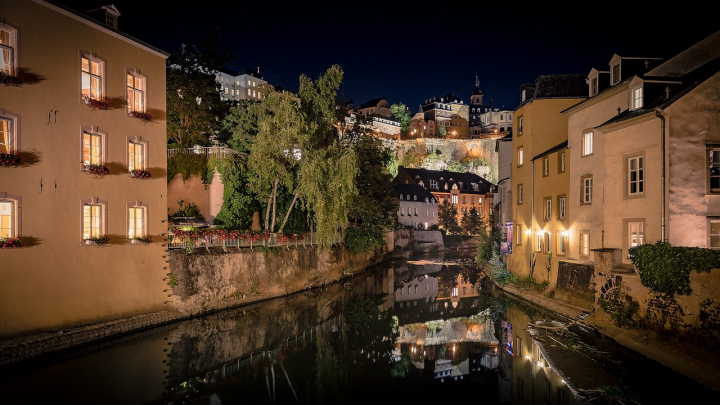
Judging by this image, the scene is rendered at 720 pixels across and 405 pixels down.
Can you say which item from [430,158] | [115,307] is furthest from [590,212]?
[430,158]

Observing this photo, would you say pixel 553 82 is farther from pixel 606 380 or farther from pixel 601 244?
pixel 606 380

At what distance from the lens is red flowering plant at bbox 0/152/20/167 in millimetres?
13641

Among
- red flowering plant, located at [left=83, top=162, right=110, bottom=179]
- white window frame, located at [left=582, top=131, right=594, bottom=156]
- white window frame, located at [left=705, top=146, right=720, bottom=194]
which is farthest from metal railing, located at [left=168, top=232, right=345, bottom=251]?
white window frame, located at [left=705, top=146, right=720, bottom=194]

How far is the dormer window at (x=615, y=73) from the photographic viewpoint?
71.5 ft

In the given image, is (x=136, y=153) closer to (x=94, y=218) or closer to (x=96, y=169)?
(x=96, y=169)

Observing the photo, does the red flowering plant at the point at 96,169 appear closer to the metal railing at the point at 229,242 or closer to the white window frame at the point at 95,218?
the white window frame at the point at 95,218

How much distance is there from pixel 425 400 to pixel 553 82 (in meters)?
21.8

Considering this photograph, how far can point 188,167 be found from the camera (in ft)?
102

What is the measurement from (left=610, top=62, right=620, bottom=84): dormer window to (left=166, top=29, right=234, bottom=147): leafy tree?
28320mm

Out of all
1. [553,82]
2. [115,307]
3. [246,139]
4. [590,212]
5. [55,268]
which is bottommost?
[115,307]

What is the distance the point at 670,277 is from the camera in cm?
1391

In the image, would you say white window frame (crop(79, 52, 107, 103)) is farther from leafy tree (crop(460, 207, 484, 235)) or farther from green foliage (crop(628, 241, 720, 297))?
leafy tree (crop(460, 207, 484, 235))

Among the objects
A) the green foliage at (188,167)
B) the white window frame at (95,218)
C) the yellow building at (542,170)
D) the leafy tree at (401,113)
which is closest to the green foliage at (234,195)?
the green foliage at (188,167)

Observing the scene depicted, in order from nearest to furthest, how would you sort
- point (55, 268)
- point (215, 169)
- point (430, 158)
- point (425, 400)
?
point (425, 400) < point (55, 268) < point (215, 169) < point (430, 158)
